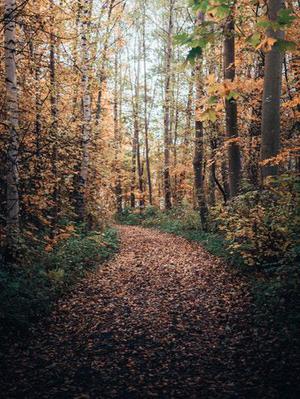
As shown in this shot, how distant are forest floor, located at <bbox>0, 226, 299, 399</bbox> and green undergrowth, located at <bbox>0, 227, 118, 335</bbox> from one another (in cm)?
31

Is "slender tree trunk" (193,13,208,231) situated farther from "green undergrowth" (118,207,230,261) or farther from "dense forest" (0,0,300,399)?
"green undergrowth" (118,207,230,261)

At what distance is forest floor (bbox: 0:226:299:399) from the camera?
4262mm

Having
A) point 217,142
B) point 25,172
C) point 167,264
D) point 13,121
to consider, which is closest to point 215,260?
point 167,264

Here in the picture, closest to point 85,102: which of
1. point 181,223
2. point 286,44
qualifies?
point 181,223

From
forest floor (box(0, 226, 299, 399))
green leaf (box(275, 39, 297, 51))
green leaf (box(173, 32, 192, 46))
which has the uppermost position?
green leaf (box(173, 32, 192, 46))

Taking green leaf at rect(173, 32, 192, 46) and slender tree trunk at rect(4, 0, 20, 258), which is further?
slender tree trunk at rect(4, 0, 20, 258)

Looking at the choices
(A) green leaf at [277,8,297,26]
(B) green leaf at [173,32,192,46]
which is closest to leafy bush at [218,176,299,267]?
(A) green leaf at [277,8,297,26]

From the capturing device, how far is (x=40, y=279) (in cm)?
714

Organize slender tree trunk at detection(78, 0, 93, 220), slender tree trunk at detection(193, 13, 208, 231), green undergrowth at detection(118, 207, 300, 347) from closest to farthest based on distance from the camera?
green undergrowth at detection(118, 207, 300, 347), slender tree trunk at detection(78, 0, 93, 220), slender tree trunk at detection(193, 13, 208, 231)

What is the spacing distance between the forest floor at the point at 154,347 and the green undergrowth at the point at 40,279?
31 centimetres

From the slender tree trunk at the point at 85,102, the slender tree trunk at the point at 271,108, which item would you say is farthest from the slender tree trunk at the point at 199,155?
the slender tree trunk at the point at 271,108

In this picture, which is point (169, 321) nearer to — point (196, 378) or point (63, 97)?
point (196, 378)

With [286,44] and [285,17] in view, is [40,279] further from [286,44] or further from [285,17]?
[285,17]

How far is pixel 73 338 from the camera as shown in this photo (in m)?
5.78
